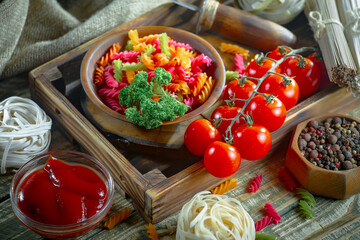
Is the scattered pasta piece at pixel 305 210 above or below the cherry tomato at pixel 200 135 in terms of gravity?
below

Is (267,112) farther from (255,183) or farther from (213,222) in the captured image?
(213,222)

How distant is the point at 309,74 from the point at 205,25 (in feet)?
1.80

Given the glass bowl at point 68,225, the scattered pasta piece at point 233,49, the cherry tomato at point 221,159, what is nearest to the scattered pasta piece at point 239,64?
the scattered pasta piece at point 233,49

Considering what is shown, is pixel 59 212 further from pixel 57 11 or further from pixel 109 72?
pixel 57 11

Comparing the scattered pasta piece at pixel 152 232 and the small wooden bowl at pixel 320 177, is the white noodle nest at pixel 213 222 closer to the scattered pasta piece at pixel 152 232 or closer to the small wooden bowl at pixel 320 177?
the scattered pasta piece at pixel 152 232

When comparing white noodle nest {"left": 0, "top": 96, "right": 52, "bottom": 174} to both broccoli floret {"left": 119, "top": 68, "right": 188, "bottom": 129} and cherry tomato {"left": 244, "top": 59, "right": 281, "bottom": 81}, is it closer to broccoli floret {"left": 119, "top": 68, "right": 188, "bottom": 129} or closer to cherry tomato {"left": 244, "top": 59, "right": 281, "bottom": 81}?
broccoli floret {"left": 119, "top": 68, "right": 188, "bottom": 129}

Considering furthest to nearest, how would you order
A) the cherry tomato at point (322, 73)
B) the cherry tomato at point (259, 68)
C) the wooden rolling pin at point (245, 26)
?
the wooden rolling pin at point (245, 26) < the cherry tomato at point (322, 73) < the cherry tomato at point (259, 68)

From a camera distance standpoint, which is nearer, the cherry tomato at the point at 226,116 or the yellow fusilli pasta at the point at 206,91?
the cherry tomato at the point at 226,116

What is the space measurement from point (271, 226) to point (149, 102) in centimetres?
61

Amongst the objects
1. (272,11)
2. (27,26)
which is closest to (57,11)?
(27,26)

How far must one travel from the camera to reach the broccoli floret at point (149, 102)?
172cm

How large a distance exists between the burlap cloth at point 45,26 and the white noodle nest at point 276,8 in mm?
492

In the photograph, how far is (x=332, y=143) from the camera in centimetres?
182

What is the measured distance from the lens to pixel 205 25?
225cm
